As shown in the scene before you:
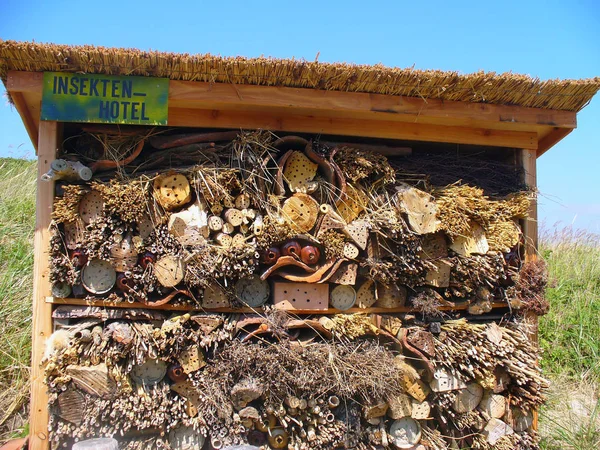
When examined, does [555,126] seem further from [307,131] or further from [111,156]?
[111,156]

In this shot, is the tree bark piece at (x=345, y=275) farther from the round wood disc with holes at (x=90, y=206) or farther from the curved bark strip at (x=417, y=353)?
the round wood disc with holes at (x=90, y=206)

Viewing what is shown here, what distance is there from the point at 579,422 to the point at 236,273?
13.4 feet

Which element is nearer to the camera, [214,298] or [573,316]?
[214,298]

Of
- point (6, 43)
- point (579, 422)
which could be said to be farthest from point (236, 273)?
point (579, 422)

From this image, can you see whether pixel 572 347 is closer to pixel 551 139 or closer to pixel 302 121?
pixel 551 139

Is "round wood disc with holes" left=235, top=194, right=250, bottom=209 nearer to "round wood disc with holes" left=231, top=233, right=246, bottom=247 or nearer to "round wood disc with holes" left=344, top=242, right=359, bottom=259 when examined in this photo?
"round wood disc with holes" left=231, top=233, right=246, bottom=247

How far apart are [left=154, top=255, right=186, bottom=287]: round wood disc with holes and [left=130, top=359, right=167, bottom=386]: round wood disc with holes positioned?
0.64 meters

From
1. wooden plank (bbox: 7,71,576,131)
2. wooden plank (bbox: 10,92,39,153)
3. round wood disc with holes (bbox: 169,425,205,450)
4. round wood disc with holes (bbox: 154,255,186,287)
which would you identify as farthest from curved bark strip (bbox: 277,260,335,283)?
wooden plank (bbox: 10,92,39,153)

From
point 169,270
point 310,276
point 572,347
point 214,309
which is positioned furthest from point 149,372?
point 572,347

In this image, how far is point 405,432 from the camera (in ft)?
12.8

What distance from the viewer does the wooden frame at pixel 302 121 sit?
348 centimetres

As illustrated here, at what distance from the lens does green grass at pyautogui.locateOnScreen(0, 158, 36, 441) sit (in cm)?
466

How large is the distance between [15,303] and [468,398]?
17.3 feet

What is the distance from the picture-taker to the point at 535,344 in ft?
13.8
